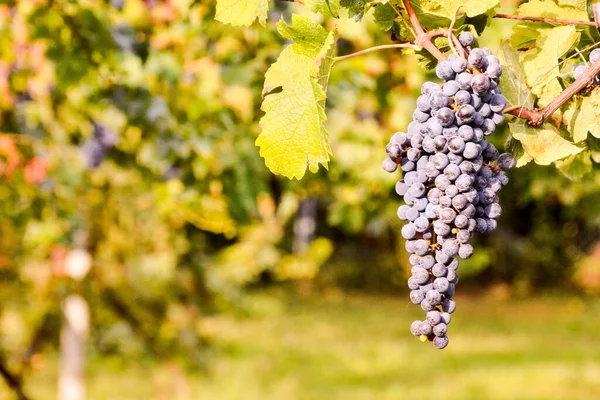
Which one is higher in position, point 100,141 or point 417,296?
point 100,141

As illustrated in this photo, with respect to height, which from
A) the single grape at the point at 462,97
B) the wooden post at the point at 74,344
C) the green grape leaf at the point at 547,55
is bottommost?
the wooden post at the point at 74,344

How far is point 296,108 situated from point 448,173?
21cm

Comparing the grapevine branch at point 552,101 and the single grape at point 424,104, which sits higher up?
the grapevine branch at point 552,101

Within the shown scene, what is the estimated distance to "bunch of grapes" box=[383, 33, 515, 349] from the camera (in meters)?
0.94

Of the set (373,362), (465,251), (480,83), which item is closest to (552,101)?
(480,83)

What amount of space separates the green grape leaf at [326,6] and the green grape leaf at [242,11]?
2.5 inches

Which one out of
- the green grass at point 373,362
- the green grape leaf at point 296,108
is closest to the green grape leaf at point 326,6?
the green grape leaf at point 296,108

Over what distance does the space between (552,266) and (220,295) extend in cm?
899

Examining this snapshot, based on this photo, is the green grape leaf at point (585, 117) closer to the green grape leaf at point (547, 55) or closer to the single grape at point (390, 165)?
the green grape leaf at point (547, 55)

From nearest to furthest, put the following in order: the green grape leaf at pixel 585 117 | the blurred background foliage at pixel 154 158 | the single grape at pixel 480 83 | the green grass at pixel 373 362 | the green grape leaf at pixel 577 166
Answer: the single grape at pixel 480 83 < the green grape leaf at pixel 585 117 < the green grape leaf at pixel 577 166 < the blurred background foliage at pixel 154 158 < the green grass at pixel 373 362

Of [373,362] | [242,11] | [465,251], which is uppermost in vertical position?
[373,362]

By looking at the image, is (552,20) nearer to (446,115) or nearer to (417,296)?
(446,115)

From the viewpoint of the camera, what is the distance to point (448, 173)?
0.94 meters

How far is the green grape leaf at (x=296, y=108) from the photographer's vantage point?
3.21 feet
